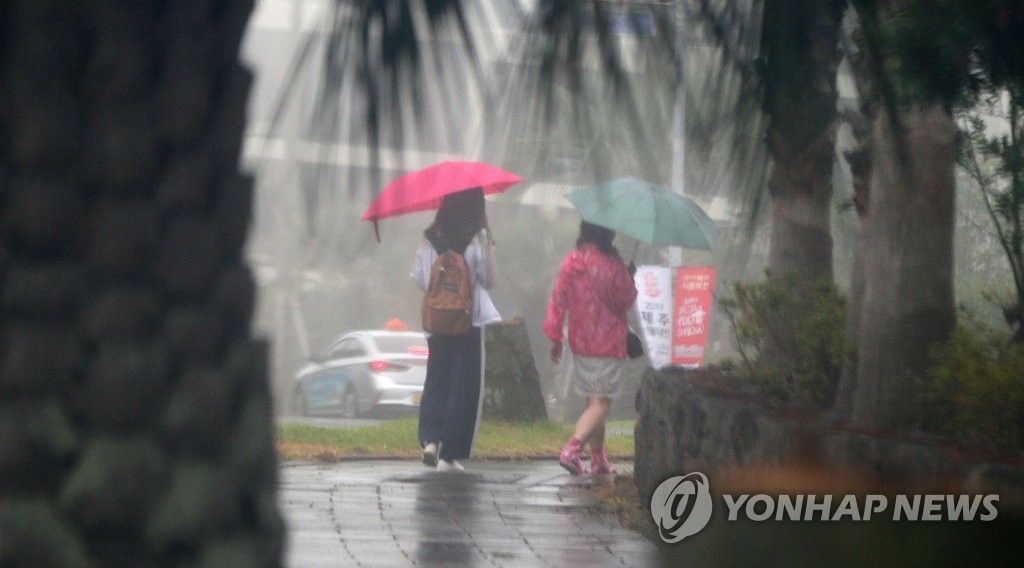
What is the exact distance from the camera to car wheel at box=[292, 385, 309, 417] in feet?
75.6

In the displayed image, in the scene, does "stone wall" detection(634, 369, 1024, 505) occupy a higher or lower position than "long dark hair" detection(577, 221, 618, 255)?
lower

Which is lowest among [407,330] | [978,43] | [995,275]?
[407,330]

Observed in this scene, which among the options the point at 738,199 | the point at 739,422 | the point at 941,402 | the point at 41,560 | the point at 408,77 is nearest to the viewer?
the point at 408,77

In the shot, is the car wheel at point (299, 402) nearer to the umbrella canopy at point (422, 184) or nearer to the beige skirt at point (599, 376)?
the beige skirt at point (599, 376)

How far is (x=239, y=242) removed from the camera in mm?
2154

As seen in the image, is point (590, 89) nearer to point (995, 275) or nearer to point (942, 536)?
point (942, 536)

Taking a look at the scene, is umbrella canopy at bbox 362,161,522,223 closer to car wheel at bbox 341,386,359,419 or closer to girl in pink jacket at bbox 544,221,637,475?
girl in pink jacket at bbox 544,221,637,475

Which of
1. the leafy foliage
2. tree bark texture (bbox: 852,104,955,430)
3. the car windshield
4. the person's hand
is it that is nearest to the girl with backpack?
the person's hand

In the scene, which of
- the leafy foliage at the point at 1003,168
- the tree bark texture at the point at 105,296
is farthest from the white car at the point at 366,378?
the tree bark texture at the point at 105,296

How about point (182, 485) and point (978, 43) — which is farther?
point (978, 43)

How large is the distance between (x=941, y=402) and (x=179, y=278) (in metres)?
4.24

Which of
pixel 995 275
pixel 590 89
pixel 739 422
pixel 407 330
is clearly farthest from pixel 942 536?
pixel 407 330

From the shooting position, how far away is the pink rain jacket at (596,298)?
Result: 33.8 ft

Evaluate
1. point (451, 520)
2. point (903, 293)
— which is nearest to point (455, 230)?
point (451, 520)
